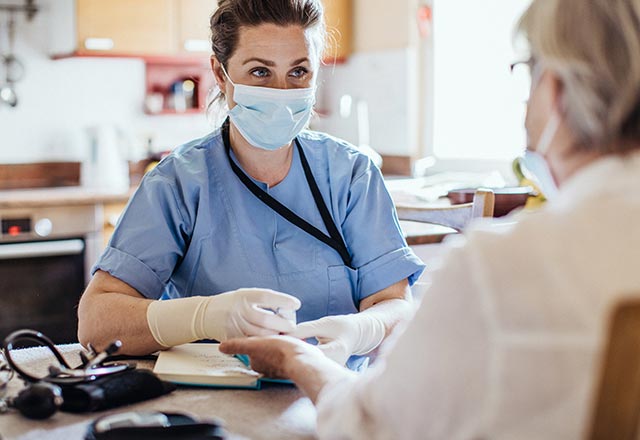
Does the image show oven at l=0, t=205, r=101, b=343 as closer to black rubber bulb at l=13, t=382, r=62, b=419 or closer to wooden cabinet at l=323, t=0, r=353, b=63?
wooden cabinet at l=323, t=0, r=353, b=63

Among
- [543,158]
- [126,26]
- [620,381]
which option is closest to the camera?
[620,381]

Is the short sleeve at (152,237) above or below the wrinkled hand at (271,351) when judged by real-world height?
above

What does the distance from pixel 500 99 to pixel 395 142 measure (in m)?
0.71

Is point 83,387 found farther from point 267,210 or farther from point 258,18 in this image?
point 258,18

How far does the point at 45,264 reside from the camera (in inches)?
131

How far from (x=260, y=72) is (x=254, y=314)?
23.0 inches

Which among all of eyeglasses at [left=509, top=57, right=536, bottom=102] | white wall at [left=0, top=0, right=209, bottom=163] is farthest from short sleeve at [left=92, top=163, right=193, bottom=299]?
white wall at [left=0, top=0, right=209, bottom=163]

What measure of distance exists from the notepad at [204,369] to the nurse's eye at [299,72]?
612 mm

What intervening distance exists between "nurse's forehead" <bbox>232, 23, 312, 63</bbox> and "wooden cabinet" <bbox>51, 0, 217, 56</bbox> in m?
2.25

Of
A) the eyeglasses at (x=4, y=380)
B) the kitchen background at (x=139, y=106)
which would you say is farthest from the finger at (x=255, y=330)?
the kitchen background at (x=139, y=106)

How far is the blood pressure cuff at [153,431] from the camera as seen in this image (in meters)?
0.94

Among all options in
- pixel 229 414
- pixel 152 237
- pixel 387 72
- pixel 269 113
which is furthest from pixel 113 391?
pixel 387 72

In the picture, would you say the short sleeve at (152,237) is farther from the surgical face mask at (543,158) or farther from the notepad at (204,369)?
the surgical face mask at (543,158)

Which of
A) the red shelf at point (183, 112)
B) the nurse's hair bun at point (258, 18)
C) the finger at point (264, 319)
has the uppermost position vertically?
the nurse's hair bun at point (258, 18)
